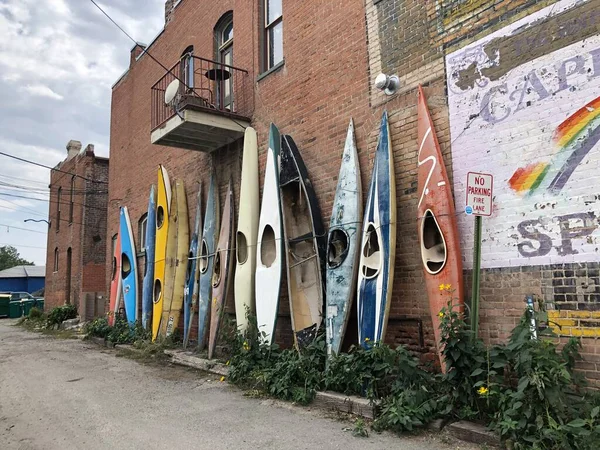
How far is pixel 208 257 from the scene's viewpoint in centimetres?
964

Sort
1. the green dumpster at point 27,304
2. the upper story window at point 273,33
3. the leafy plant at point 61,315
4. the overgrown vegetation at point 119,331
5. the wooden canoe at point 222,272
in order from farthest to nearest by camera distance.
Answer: the green dumpster at point 27,304 → the leafy plant at point 61,315 → the overgrown vegetation at point 119,331 → the upper story window at point 273,33 → the wooden canoe at point 222,272

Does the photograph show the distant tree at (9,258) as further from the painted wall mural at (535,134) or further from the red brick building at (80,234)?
the painted wall mural at (535,134)

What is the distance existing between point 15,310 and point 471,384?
30.6 metres

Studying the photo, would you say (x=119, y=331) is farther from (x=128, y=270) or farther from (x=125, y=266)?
(x=125, y=266)

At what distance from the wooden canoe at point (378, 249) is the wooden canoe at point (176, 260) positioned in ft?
18.2

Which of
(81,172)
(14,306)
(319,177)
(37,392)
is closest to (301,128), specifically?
(319,177)

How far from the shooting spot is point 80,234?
2017 cm

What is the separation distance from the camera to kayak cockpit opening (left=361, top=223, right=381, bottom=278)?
20.1ft

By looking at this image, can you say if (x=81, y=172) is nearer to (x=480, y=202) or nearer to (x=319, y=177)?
(x=319, y=177)

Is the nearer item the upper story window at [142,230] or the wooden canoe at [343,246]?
the wooden canoe at [343,246]

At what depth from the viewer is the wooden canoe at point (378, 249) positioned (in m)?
5.80

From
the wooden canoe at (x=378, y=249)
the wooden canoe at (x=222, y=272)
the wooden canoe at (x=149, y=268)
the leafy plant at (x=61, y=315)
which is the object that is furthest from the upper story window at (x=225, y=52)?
the leafy plant at (x=61, y=315)

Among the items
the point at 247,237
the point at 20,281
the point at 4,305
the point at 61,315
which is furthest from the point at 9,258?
the point at 247,237

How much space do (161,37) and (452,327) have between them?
12.0m
